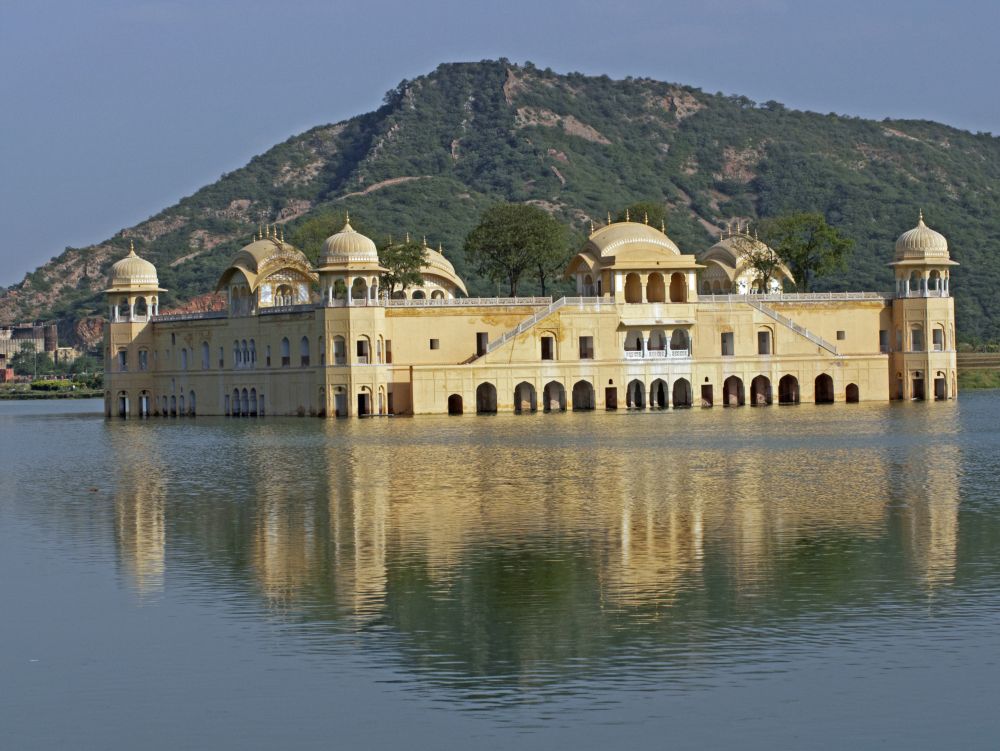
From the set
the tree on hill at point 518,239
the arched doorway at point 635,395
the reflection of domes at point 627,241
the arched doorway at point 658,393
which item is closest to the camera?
the arched doorway at point 635,395

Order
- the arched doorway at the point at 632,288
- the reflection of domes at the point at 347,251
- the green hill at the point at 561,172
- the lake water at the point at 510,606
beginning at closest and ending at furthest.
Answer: the lake water at the point at 510,606 → the reflection of domes at the point at 347,251 → the arched doorway at the point at 632,288 → the green hill at the point at 561,172

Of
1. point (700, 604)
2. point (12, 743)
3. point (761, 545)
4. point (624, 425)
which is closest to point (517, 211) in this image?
point (624, 425)

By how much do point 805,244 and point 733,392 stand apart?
1152 cm

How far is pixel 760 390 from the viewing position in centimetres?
6347

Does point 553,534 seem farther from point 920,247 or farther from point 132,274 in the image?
point 132,274

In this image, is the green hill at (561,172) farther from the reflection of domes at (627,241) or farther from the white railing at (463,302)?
the white railing at (463,302)

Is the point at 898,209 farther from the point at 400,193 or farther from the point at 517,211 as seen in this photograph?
the point at 517,211

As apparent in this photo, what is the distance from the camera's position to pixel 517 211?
71.8 meters

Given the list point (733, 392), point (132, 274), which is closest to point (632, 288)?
point (733, 392)

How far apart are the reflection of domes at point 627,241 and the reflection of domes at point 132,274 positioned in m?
17.1

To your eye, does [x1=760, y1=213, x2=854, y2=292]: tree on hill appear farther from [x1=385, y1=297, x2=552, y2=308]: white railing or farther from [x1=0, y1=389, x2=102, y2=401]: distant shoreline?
[x1=0, y1=389, x2=102, y2=401]: distant shoreline

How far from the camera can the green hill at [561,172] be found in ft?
389

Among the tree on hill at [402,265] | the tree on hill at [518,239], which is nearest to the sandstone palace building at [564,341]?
the tree on hill at [402,265]

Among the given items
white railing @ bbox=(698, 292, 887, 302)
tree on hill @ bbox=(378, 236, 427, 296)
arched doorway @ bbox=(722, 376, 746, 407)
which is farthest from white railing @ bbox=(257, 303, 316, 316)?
arched doorway @ bbox=(722, 376, 746, 407)
